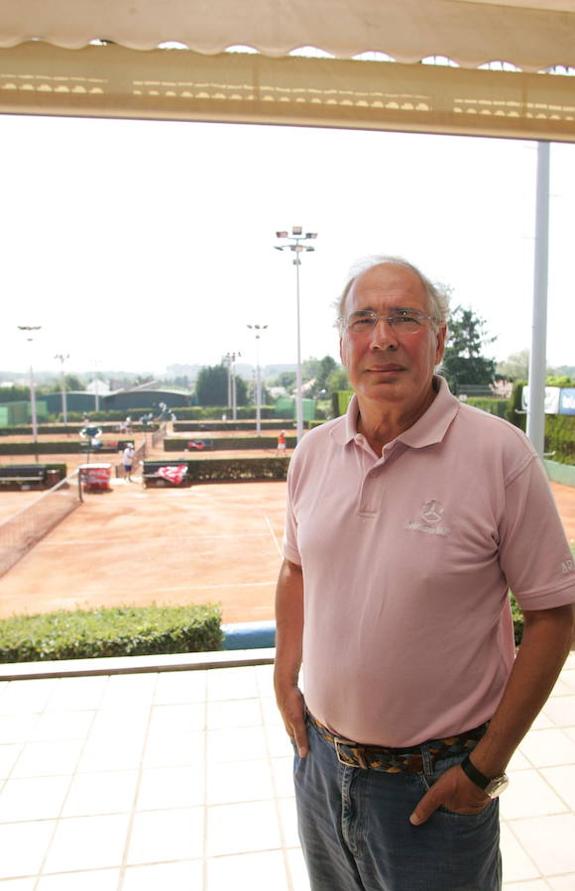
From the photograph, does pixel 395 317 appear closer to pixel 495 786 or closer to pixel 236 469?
pixel 495 786

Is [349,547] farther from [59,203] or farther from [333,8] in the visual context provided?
[59,203]

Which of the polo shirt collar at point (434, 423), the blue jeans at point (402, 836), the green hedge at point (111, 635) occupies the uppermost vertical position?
the polo shirt collar at point (434, 423)

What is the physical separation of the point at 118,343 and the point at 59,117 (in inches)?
1588

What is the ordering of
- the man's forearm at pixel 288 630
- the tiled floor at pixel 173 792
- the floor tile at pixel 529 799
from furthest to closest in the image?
1. the floor tile at pixel 529 799
2. the tiled floor at pixel 173 792
3. the man's forearm at pixel 288 630

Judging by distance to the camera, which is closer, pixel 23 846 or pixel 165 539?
pixel 23 846

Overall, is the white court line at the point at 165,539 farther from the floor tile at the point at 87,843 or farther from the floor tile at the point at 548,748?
the floor tile at the point at 87,843

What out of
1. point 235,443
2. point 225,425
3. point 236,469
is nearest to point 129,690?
point 236,469

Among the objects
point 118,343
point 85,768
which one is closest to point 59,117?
point 85,768

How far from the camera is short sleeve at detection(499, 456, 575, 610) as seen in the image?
2.93 feet

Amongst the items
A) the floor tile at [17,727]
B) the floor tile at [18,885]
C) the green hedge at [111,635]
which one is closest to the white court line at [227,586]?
the green hedge at [111,635]

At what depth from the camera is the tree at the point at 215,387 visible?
3378 cm

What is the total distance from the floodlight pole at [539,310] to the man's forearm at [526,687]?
140 inches

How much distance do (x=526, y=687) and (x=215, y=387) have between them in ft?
114

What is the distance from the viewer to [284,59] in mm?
1825
